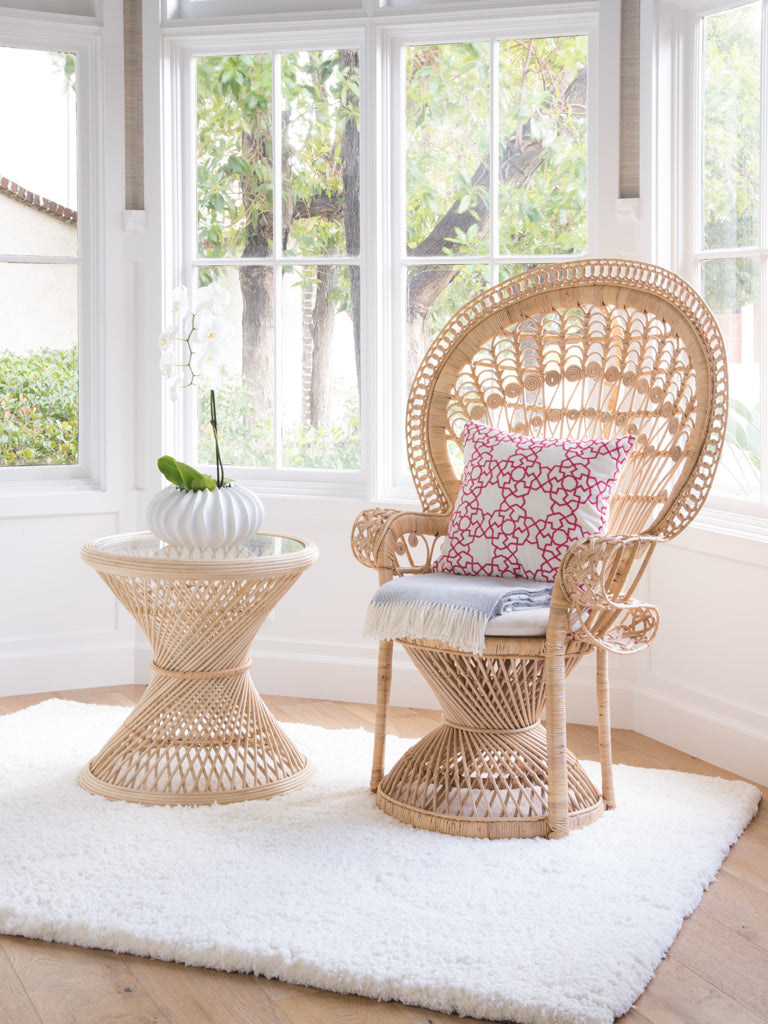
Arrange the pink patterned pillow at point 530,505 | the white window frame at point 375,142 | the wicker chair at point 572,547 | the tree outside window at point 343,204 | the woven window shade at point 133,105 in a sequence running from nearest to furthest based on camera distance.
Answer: the wicker chair at point 572,547 < the pink patterned pillow at point 530,505 < the white window frame at point 375,142 < the tree outside window at point 343,204 < the woven window shade at point 133,105

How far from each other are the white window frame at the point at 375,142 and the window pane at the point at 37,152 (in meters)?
0.34

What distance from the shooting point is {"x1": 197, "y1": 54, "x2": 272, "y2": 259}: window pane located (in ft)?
12.8

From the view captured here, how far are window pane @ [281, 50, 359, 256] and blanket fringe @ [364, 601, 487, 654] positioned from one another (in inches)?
65.9

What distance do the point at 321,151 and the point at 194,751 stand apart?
2.06m

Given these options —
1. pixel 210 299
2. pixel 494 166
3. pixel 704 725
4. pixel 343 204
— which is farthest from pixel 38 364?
pixel 704 725

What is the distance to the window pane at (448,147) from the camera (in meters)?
3.73

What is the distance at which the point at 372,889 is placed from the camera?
2.28 metres

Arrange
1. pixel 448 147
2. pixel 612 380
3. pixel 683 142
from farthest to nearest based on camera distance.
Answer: pixel 448 147, pixel 683 142, pixel 612 380

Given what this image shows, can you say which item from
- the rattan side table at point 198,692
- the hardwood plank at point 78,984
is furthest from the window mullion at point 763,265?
the hardwood plank at point 78,984

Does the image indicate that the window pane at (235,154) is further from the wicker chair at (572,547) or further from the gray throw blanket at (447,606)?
the gray throw blanket at (447,606)

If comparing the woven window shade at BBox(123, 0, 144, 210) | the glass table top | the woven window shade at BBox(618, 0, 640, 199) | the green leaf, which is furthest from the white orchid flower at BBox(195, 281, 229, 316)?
the woven window shade at BBox(618, 0, 640, 199)

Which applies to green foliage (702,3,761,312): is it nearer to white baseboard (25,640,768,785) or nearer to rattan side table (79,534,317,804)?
white baseboard (25,640,768,785)

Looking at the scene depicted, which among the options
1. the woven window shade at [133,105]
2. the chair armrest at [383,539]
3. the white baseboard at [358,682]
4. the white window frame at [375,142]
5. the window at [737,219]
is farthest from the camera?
the woven window shade at [133,105]

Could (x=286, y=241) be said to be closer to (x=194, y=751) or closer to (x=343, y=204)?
(x=343, y=204)
